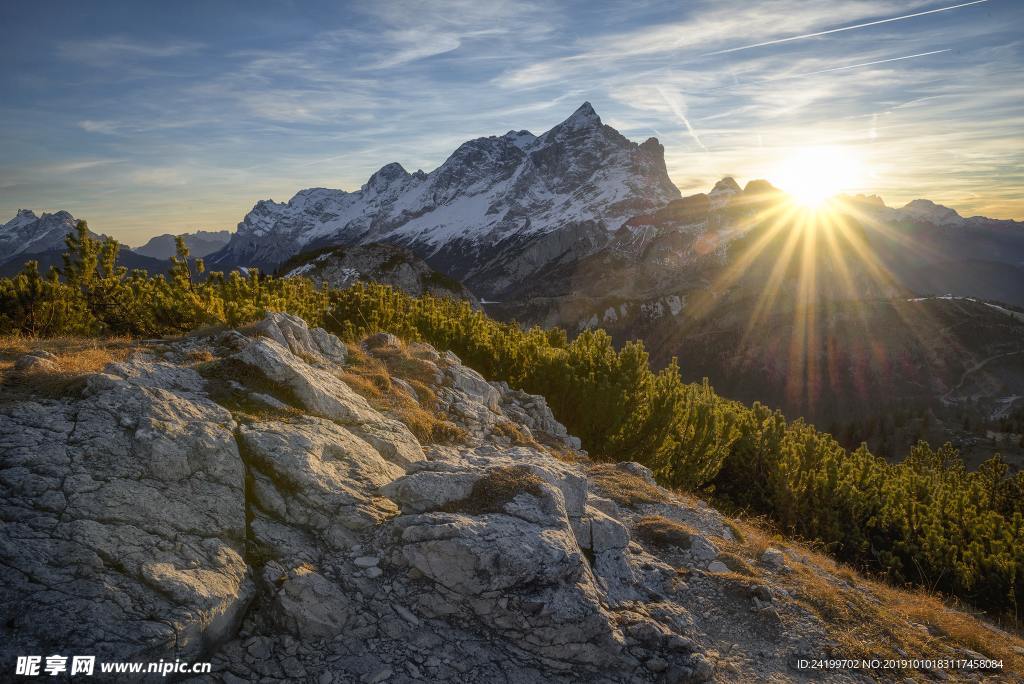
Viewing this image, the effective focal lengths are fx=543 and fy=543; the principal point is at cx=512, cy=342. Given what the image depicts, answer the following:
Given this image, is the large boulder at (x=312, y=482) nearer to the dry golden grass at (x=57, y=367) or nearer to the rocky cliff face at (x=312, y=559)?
the rocky cliff face at (x=312, y=559)

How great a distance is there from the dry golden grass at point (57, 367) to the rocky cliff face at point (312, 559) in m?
0.23

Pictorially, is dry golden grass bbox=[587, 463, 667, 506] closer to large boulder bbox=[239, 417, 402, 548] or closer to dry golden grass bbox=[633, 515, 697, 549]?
dry golden grass bbox=[633, 515, 697, 549]

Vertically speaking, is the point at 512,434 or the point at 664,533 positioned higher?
the point at 512,434

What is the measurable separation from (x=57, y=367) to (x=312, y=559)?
6285 millimetres

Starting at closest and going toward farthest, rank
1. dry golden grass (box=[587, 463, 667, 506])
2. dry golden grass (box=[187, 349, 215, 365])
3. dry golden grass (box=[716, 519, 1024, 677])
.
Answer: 1. dry golden grass (box=[716, 519, 1024, 677])
2. dry golden grass (box=[187, 349, 215, 365])
3. dry golden grass (box=[587, 463, 667, 506])

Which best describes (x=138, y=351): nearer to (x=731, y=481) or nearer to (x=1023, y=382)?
(x=731, y=481)

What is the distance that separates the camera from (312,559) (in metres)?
7.98

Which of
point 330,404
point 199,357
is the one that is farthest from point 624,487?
point 199,357

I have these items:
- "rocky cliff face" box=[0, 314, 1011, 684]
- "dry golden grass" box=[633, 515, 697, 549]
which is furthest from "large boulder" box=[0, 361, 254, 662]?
"dry golden grass" box=[633, 515, 697, 549]

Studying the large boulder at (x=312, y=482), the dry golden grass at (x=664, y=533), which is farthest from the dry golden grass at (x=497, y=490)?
the dry golden grass at (x=664, y=533)

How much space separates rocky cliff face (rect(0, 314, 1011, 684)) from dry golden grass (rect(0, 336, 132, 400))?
230 mm

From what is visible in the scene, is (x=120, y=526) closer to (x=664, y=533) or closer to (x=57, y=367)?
(x=57, y=367)

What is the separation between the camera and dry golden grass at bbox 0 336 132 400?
877cm

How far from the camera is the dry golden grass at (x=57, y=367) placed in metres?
8.77
